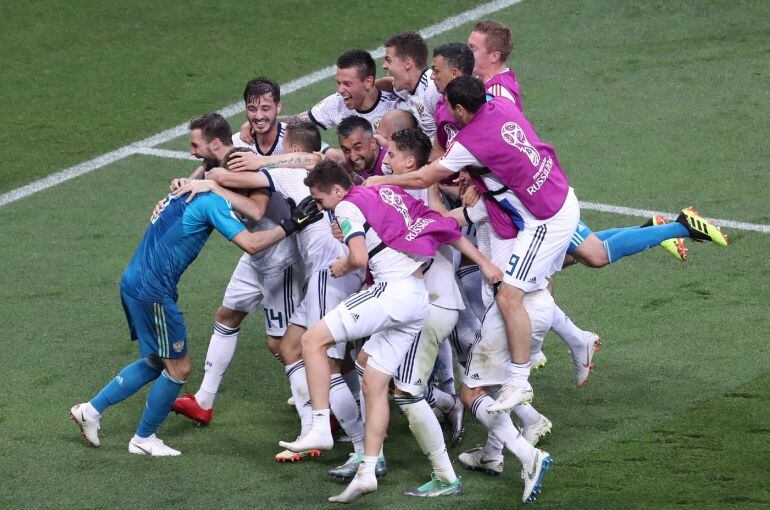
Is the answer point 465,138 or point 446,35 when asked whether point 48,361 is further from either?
point 446,35

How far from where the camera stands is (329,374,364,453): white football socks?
7867mm

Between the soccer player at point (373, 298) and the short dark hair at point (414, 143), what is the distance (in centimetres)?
41

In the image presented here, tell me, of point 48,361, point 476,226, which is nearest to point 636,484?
point 476,226

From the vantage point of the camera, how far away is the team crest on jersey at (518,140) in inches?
297

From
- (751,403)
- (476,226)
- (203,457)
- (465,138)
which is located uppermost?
(465,138)

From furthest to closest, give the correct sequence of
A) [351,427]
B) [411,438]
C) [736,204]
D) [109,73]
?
1. [109,73]
2. [736,204]
3. [411,438]
4. [351,427]

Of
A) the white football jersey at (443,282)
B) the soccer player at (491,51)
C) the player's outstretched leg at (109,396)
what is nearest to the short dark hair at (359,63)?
the soccer player at (491,51)

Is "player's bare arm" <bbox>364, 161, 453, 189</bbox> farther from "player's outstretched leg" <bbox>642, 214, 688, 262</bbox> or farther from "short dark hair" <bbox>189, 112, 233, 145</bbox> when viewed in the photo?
"player's outstretched leg" <bbox>642, 214, 688, 262</bbox>

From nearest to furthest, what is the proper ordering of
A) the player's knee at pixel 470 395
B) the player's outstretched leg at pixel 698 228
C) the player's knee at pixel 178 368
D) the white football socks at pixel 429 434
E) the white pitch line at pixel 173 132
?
the white football socks at pixel 429 434
the player's knee at pixel 470 395
the player's knee at pixel 178 368
the player's outstretched leg at pixel 698 228
the white pitch line at pixel 173 132

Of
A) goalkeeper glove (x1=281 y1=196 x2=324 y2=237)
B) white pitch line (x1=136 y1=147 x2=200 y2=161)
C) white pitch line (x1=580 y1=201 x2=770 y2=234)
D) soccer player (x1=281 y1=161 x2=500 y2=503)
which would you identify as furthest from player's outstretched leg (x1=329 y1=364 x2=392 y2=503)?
white pitch line (x1=136 y1=147 x2=200 y2=161)

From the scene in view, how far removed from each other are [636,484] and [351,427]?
172cm

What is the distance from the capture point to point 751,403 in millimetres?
8359

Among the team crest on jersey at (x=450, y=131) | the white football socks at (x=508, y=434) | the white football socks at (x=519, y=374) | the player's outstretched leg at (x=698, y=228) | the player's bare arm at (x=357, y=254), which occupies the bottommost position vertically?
the white football socks at (x=508, y=434)

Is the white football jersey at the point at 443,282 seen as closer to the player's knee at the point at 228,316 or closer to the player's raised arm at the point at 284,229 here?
the player's raised arm at the point at 284,229
